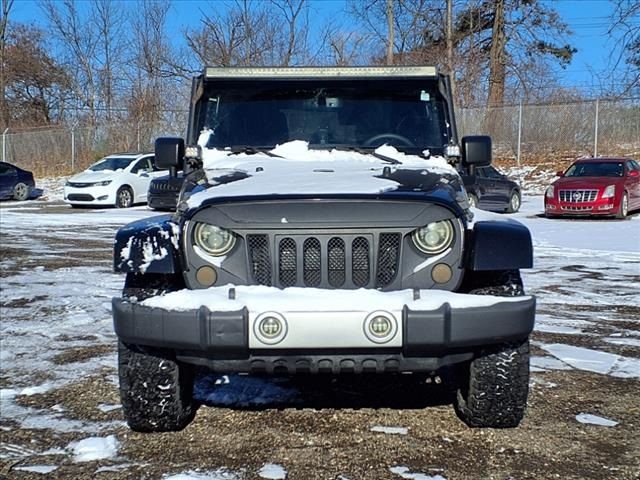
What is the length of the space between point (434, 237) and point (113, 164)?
785 inches

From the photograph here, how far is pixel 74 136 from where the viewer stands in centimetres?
3500

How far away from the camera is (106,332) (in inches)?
248

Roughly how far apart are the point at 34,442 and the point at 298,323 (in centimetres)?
168

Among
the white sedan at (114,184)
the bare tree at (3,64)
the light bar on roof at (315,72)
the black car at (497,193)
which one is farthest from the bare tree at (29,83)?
the light bar on roof at (315,72)

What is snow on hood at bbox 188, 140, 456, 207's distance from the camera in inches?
148

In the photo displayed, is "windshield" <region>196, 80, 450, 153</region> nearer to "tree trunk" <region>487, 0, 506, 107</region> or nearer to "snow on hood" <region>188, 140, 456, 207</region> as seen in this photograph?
"snow on hood" <region>188, 140, 456, 207</region>

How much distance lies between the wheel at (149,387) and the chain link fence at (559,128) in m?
24.1

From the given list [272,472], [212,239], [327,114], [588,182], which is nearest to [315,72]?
[327,114]

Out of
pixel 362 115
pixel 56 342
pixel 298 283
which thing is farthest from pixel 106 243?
pixel 298 283

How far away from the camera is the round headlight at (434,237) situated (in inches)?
140

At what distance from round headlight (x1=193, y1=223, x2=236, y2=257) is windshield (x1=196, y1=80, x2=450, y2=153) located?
4.93 ft

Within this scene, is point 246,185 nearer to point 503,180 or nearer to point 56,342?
point 56,342

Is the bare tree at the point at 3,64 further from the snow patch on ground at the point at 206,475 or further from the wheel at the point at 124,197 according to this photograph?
the snow patch on ground at the point at 206,475

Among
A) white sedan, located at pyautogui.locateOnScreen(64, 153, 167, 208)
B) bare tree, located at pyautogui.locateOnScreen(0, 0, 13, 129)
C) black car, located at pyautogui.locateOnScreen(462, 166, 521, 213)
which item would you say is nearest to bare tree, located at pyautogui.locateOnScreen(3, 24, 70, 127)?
bare tree, located at pyautogui.locateOnScreen(0, 0, 13, 129)
